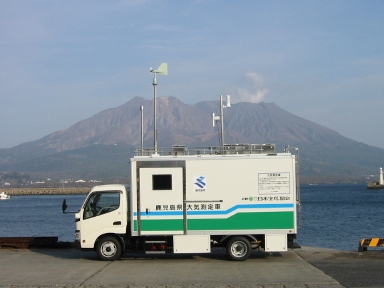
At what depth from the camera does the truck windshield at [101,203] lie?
19172 millimetres

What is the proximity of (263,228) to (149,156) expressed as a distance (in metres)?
3.73

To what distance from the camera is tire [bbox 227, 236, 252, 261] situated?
18.6 metres

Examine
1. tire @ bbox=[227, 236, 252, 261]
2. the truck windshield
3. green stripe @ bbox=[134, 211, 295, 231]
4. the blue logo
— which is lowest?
tire @ bbox=[227, 236, 252, 261]

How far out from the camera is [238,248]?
736 inches

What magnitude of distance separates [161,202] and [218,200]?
5.17ft

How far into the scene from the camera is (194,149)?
764 inches

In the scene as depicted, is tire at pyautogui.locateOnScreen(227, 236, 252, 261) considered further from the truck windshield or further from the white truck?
the truck windshield

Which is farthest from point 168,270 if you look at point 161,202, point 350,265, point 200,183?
point 350,265

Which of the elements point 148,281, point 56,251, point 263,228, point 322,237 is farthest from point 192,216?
point 322,237

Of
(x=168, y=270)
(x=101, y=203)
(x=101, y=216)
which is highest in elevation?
(x=101, y=203)

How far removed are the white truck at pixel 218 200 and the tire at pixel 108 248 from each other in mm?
648

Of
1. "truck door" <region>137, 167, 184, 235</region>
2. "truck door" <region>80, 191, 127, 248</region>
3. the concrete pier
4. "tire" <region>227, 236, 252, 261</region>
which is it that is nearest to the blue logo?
"truck door" <region>137, 167, 184, 235</region>

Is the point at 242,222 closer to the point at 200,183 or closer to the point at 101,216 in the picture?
the point at 200,183

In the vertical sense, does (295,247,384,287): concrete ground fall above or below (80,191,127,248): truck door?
below
